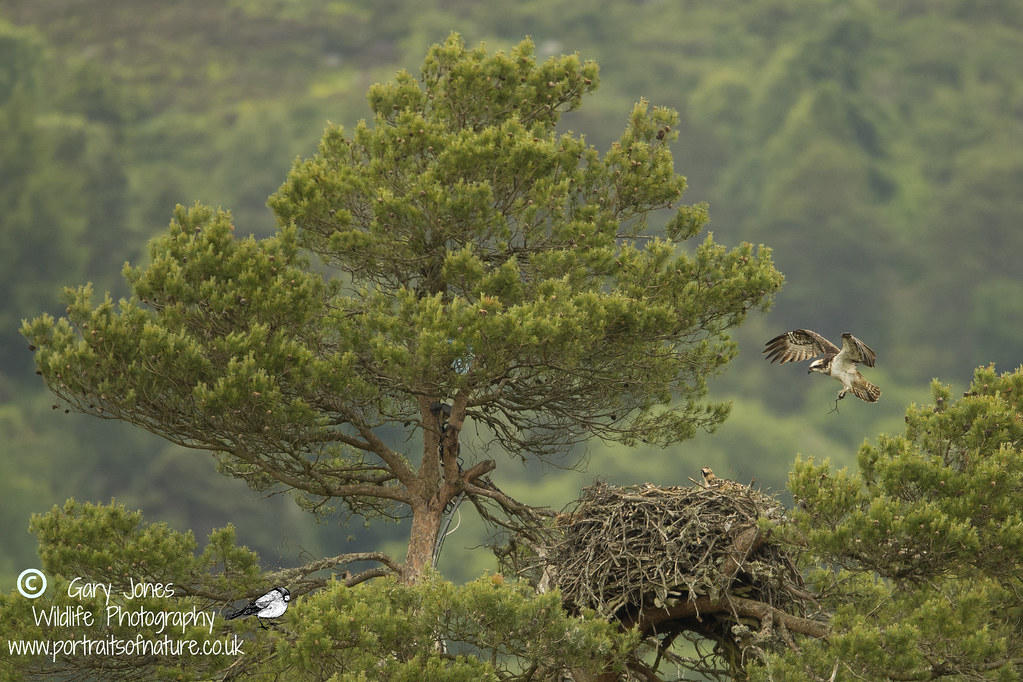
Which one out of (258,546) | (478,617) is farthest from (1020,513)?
(258,546)

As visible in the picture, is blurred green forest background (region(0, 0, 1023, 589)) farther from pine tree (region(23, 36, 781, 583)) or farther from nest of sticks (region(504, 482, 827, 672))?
nest of sticks (region(504, 482, 827, 672))

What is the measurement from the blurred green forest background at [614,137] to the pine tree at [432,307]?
55.3 meters

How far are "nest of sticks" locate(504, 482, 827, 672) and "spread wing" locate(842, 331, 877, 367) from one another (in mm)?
1265

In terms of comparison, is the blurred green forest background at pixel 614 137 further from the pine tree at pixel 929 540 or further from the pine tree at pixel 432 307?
the pine tree at pixel 929 540

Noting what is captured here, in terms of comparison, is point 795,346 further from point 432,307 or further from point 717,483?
point 432,307

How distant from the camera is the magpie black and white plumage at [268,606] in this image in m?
10.8

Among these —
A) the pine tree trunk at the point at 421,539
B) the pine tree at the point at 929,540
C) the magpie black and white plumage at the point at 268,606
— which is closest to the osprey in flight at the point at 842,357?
the pine tree at the point at 929,540

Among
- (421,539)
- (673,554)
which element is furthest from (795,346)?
(421,539)

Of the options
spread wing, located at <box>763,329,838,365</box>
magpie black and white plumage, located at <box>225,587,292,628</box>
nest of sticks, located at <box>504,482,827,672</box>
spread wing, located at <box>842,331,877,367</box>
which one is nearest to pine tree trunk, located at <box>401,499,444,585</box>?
magpie black and white plumage, located at <box>225,587,292,628</box>

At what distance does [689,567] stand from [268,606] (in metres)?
3.68

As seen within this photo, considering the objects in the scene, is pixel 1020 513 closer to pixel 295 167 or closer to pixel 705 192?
pixel 295 167

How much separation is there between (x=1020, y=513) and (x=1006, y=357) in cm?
7983

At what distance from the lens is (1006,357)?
8250 centimetres

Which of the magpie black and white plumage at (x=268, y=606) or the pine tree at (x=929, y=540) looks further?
the magpie black and white plumage at (x=268, y=606)
